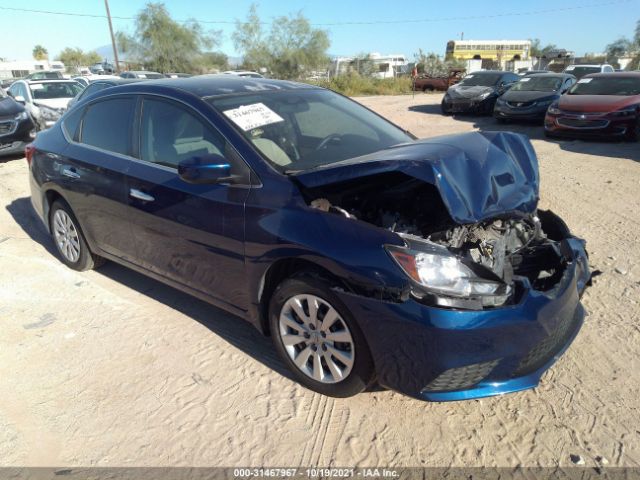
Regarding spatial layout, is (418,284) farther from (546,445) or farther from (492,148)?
(492,148)

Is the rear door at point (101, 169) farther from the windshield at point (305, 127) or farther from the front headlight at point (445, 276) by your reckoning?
the front headlight at point (445, 276)

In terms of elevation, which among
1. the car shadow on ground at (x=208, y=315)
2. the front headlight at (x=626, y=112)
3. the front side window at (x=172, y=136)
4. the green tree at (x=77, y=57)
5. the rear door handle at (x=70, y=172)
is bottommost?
the car shadow on ground at (x=208, y=315)

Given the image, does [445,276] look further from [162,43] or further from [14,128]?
[162,43]

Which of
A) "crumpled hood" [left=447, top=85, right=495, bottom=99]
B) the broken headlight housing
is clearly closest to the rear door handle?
the broken headlight housing

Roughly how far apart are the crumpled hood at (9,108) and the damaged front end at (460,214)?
9711mm

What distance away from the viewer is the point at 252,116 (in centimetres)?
320

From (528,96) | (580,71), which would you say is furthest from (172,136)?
(580,71)

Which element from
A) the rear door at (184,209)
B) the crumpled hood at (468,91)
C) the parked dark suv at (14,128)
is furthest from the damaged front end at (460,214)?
the crumpled hood at (468,91)

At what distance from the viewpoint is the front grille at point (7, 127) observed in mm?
9703

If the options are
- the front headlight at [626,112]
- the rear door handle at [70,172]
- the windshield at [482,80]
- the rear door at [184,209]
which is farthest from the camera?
the windshield at [482,80]

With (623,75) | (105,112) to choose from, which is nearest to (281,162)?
(105,112)

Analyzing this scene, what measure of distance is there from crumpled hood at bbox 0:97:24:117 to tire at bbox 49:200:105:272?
6789mm

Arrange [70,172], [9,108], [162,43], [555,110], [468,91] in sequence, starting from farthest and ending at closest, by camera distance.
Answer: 1. [162,43]
2. [468,91]
3. [555,110]
4. [9,108]
5. [70,172]

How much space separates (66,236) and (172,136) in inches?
74.1
